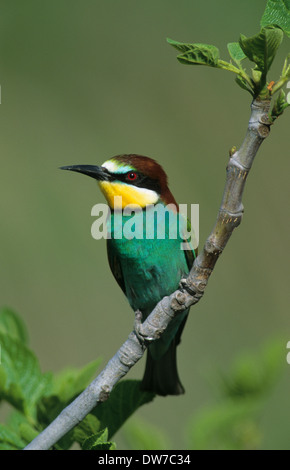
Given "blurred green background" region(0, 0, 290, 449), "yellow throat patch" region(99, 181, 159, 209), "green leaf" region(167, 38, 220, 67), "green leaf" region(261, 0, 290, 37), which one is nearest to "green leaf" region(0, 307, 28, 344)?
"yellow throat patch" region(99, 181, 159, 209)

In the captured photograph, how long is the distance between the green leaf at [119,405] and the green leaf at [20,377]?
15cm

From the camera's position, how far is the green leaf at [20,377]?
1.37m

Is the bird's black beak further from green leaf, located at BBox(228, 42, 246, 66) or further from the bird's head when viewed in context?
green leaf, located at BBox(228, 42, 246, 66)

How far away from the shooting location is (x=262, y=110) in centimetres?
100

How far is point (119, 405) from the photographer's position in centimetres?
135

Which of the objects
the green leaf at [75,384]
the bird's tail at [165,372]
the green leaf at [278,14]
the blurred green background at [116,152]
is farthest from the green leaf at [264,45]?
the blurred green background at [116,152]

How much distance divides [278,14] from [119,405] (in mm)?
868

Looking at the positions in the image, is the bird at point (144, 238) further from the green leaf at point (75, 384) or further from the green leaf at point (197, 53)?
the green leaf at point (197, 53)

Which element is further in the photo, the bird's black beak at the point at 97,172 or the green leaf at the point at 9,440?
the bird's black beak at the point at 97,172

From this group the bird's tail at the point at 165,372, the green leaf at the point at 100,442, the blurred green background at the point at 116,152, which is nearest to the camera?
the green leaf at the point at 100,442
